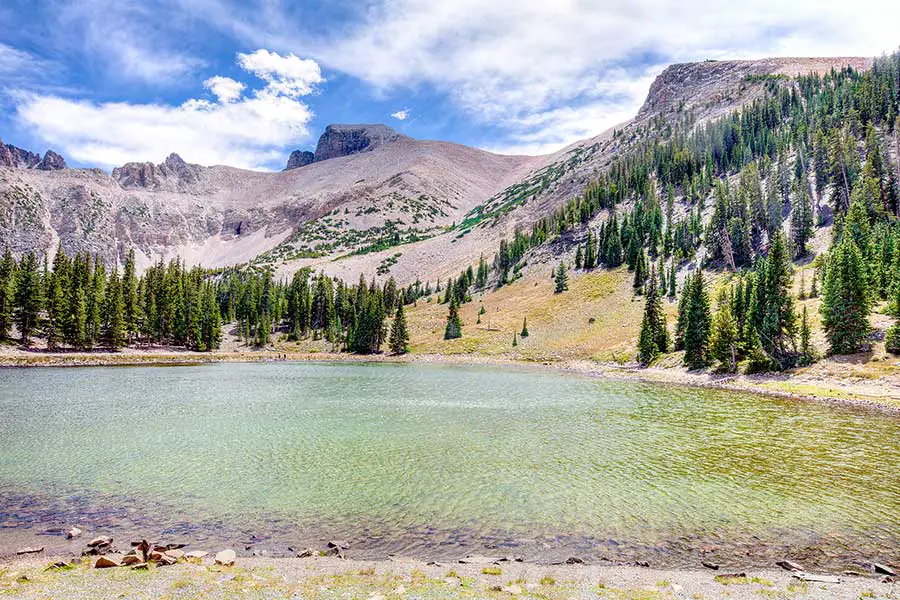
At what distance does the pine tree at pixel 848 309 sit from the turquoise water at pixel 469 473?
18.4m

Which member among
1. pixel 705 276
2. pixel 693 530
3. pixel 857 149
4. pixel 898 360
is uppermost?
pixel 857 149

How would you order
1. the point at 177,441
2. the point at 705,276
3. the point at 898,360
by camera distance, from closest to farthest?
the point at 177,441 → the point at 898,360 → the point at 705,276

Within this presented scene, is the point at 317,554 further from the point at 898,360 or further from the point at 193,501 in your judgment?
the point at 898,360

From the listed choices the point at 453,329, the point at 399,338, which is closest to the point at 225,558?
the point at 399,338

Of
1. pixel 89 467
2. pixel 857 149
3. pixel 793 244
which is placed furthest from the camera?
pixel 857 149

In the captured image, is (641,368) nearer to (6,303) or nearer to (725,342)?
(725,342)

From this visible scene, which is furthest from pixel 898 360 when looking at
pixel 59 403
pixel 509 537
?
pixel 59 403

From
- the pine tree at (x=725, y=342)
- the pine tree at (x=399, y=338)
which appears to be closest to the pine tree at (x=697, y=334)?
the pine tree at (x=725, y=342)

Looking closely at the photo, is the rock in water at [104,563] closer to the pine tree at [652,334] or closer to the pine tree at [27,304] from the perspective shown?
the pine tree at [652,334]

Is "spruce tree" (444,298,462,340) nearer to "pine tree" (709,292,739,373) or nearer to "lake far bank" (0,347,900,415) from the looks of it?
"lake far bank" (0,347,900,415)

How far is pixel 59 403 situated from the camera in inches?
1715

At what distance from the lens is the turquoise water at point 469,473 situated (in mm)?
16953

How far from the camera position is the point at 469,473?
2380cm

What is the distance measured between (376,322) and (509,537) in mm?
111501
